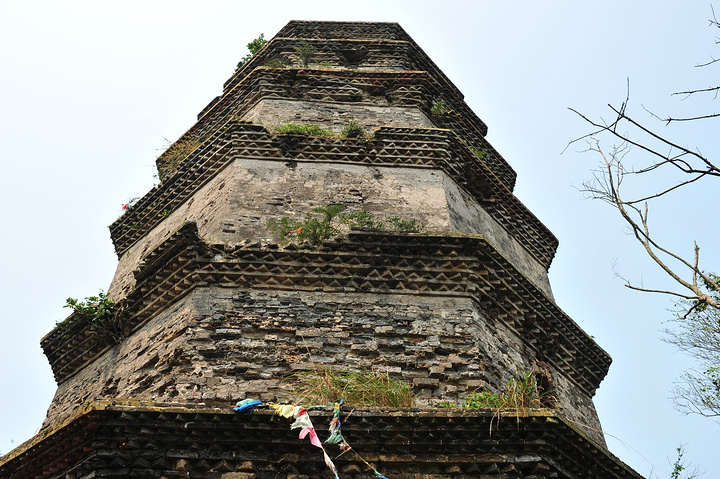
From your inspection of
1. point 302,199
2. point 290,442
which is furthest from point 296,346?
point 302,199

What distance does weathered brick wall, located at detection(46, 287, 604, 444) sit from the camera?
6230 mm

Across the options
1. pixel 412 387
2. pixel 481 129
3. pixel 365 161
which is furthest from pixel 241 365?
pixel 481 129

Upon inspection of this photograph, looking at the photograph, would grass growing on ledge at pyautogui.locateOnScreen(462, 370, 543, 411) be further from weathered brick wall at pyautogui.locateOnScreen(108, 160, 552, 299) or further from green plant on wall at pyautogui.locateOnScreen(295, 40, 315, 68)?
green plant on wall at pyautogui.locateOnScreen(295, 40, 315, 68)

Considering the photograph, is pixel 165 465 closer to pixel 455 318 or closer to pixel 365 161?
pixel 455 318

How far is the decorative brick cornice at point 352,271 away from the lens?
7098mm

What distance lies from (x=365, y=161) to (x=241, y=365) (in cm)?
351

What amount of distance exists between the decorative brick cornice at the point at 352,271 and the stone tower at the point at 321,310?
0.02 meters

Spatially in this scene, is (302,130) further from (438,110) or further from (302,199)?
(438,110)

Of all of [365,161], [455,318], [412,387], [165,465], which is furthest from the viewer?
[365,161]

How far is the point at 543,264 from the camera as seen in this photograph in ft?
33.5

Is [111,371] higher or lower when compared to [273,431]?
higher

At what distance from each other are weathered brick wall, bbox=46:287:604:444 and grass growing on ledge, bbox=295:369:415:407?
0.97 ft

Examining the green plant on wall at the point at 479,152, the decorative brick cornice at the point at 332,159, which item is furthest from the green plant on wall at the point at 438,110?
the decorative brick cornice at the point at 332,159

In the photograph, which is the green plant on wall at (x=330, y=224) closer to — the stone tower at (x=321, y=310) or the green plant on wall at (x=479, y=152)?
the stone tower at (x=321, y=310)
